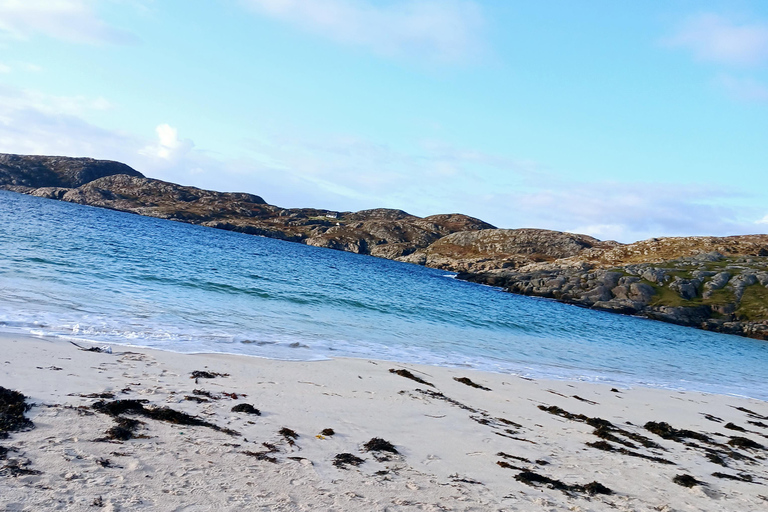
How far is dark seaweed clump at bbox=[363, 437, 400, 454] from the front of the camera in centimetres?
888

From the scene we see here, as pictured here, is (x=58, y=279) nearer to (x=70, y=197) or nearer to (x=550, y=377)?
(x=550, y=377)

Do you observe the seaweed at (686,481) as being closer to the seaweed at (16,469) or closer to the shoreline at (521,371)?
the shoreline at (521,371)

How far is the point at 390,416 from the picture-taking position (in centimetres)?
1118

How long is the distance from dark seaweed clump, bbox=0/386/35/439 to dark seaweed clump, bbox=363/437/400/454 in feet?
18.6

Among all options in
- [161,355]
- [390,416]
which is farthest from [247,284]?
[390,416]

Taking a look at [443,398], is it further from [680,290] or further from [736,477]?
[680,290]

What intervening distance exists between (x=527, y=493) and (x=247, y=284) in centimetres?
2974

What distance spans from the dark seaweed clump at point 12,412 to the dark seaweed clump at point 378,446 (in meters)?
5.68

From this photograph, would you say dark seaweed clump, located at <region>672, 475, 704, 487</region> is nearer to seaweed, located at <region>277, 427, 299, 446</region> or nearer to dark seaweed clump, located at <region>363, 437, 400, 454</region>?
dark seaweed clump, located at <region>363, 437, 400, 454</region>

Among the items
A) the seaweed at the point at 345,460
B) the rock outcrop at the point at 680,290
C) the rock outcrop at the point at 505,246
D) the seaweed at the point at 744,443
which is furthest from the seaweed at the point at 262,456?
the rock outcrop at the point at 505,246

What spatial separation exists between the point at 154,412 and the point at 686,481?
10.9 m

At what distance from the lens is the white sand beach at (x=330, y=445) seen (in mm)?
6434

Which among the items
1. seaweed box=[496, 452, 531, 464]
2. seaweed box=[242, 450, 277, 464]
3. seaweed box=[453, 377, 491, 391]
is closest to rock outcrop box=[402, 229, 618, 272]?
seaweed box=[453, 377, 491, 391]

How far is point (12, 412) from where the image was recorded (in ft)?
24.9
